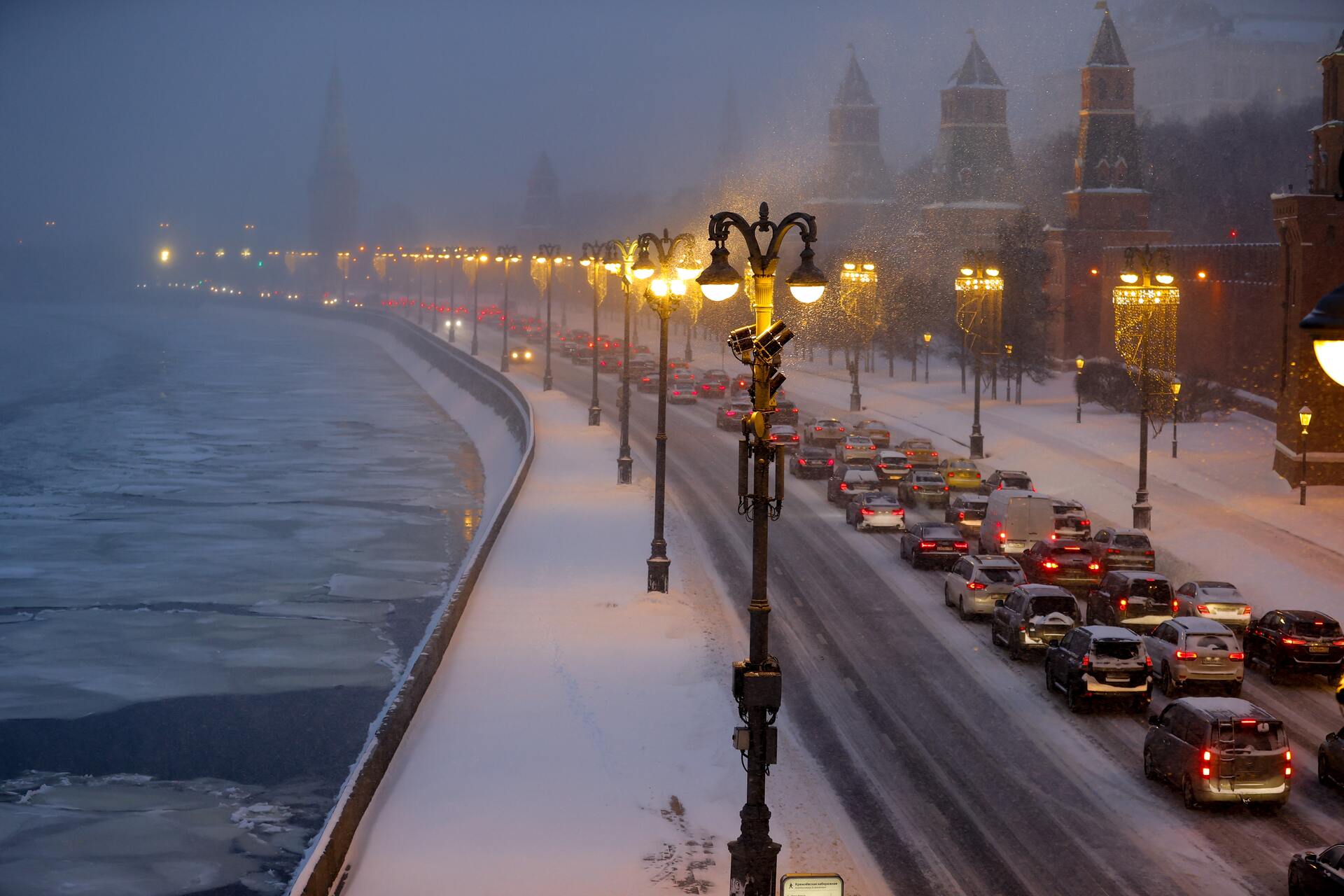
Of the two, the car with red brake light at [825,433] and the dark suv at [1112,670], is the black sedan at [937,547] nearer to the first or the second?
the dark suv at [1112,670]

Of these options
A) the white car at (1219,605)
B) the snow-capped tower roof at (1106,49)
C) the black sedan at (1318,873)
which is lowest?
the black sedan at (1318,873)

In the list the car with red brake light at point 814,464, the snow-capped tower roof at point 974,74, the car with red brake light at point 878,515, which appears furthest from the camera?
the snow-capped tower roof at point 974,74

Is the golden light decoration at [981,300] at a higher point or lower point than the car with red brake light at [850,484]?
higher

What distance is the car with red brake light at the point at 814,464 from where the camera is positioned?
55.4 metres

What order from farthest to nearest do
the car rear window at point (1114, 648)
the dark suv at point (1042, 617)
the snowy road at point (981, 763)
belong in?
the dark suv at point (1042, 617), the car rear window at point (1114, 648), the snowy road at point (981, 763)

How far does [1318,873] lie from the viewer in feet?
53.5

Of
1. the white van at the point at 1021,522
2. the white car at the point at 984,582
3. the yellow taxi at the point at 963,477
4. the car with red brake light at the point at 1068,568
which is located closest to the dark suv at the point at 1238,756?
the white car at the point at 984,582

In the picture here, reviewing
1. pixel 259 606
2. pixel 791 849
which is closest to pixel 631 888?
pixel 791 849

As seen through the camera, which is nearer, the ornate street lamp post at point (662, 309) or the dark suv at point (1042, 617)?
the dark suv at point (1042, 617)

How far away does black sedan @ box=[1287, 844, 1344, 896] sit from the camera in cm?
1605

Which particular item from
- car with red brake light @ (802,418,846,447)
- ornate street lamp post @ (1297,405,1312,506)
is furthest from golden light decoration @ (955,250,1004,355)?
ornate street lamp post @ (1297,405,1312,506)

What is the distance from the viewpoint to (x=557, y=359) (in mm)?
121812

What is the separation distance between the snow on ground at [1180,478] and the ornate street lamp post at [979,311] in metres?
1.22

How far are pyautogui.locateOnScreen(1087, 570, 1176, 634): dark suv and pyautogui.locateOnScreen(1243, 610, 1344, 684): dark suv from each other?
2.59 m
